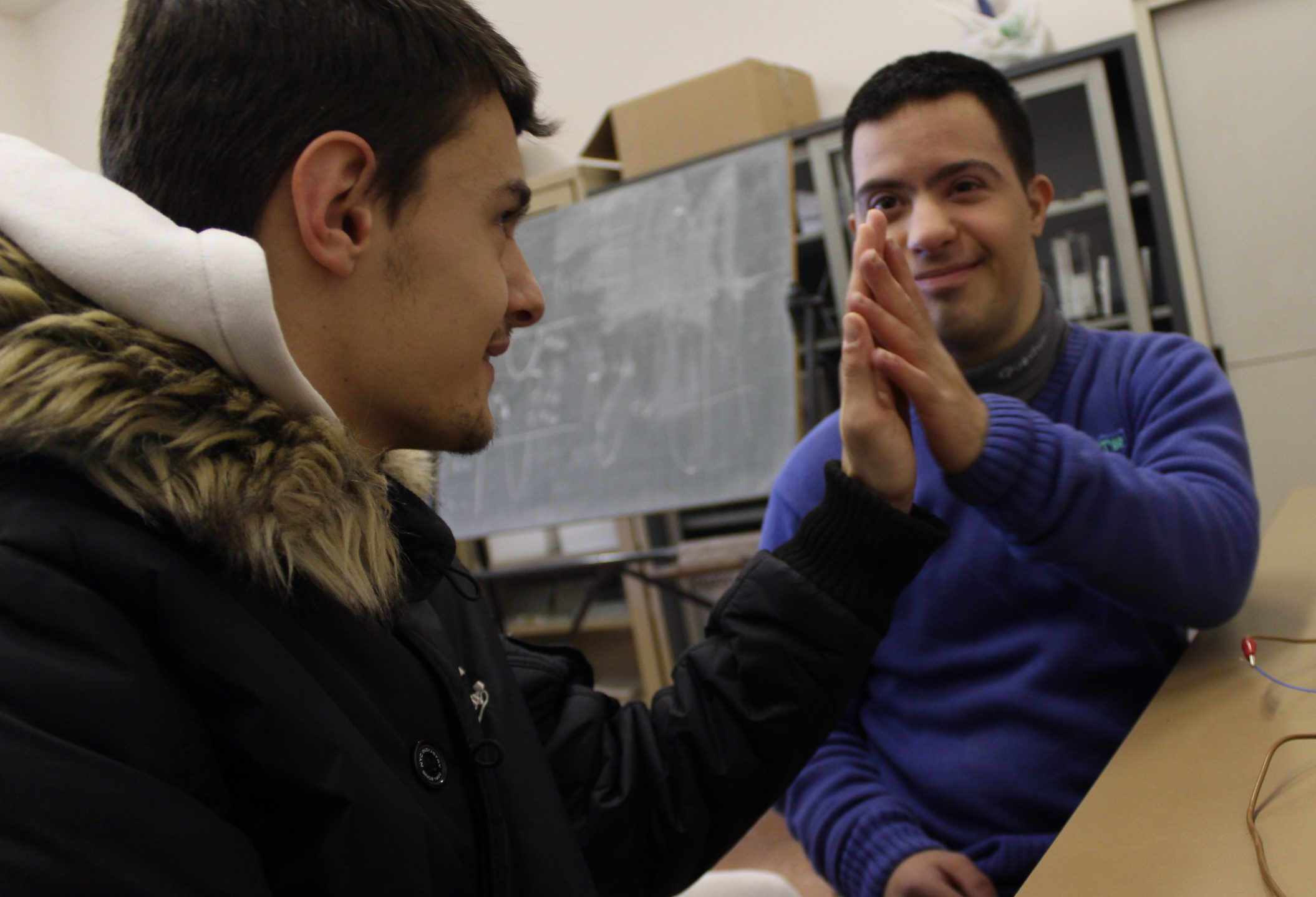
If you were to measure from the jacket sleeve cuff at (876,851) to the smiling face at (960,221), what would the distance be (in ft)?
1.84

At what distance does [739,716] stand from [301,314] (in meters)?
0.52

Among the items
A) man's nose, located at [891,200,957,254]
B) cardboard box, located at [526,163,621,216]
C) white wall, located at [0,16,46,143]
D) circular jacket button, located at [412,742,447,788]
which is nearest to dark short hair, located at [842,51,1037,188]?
man's nose, located at [891,200,957,254]

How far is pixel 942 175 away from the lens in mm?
1208

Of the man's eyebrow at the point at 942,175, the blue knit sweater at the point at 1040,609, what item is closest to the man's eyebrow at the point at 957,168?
the man's eyebrow at the point at 942,175

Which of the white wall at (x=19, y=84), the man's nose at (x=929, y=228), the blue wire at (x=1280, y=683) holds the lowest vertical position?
the blue wire at (x=1280, y=683)

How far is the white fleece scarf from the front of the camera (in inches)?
22.8

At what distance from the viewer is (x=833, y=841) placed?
1062 mm

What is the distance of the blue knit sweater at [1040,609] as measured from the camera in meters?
0.97

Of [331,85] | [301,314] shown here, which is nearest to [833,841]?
[301,314]

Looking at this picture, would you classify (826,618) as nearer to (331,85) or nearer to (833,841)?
(833,841)

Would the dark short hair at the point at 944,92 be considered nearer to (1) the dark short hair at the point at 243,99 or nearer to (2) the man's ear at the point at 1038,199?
(2) the man's ear at the point at 1038,199

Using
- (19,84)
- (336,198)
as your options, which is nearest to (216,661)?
(336,198)

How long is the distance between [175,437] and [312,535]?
10 centimetres

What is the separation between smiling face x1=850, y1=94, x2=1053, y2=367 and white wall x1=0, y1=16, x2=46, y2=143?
5415mm
